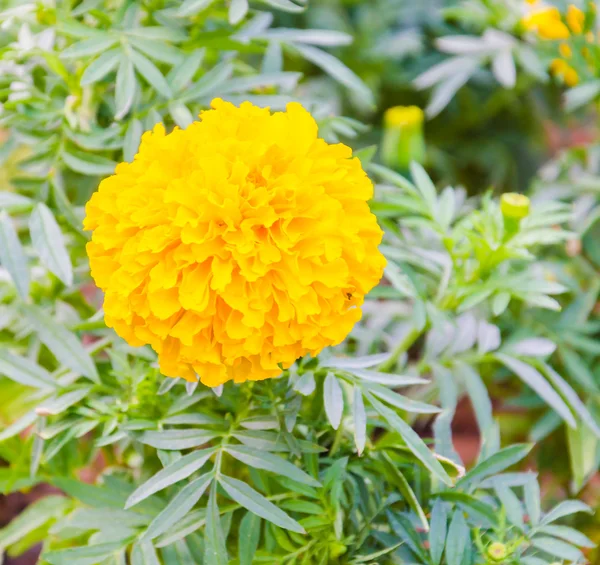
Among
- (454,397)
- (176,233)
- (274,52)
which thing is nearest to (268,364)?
(176,233)

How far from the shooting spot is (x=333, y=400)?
2.21ft

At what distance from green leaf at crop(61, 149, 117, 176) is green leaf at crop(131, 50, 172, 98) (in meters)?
0.11

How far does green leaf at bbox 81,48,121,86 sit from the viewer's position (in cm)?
77

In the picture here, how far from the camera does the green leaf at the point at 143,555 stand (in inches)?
26.6

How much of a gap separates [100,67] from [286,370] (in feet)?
1.32

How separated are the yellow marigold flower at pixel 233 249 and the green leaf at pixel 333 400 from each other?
94 millimetres

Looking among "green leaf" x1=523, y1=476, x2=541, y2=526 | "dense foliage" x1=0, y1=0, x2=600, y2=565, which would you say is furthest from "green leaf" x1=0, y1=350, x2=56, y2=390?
"green leaf" x1=523, y1=476, x2=541, y2=526

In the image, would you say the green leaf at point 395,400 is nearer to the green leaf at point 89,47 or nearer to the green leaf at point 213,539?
the green leaf at point 213,539

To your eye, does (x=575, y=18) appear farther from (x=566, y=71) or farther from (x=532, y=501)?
(x=532, y=501)

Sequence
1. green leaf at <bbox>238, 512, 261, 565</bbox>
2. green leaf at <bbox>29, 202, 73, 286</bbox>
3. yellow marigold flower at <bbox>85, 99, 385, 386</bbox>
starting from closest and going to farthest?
yellow marigold flower at <bbox>85, 99, 385, 386</bbox> < green leaf at <bbox>238, 512, 261, 565</bbox> < green leaf at <bbox>29, 202, 73, 286</bbox>

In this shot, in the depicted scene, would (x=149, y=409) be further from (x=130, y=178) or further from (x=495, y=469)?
(x=495, y=469)

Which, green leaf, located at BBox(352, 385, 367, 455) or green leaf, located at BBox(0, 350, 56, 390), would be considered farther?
green leaf, located at BBox(0, 350, 56, 390)

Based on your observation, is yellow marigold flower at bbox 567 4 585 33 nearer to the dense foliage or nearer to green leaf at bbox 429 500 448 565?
the dense foliage

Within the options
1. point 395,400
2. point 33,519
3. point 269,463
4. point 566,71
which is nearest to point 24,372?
point 33,519
